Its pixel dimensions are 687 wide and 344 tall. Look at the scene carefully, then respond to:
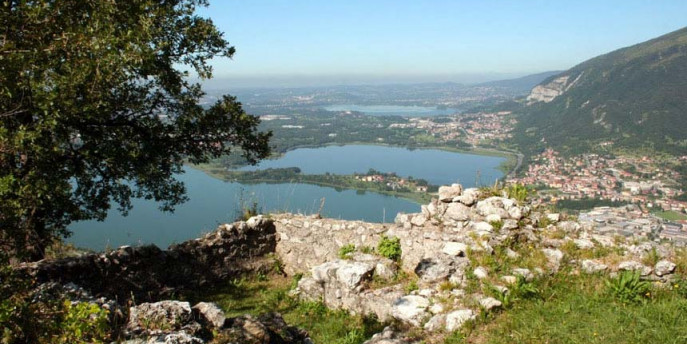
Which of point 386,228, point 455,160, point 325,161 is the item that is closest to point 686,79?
point 455,160

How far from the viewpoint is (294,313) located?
27.3 feet

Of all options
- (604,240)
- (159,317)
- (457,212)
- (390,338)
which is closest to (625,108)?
(604,240)

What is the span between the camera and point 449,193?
9.28 metres

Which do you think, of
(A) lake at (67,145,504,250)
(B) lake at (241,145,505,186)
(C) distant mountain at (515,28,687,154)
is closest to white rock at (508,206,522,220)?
(A) lake at (67,145,504,250)

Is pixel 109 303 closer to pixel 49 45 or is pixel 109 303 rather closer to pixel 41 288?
pixel 41 288

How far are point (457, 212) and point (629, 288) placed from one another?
3.58m

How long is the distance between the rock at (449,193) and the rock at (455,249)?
1.56m

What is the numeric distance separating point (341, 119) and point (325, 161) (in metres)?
53.8

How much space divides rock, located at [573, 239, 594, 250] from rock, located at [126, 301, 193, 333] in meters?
7.03

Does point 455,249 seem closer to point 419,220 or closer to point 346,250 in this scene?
point 419,220

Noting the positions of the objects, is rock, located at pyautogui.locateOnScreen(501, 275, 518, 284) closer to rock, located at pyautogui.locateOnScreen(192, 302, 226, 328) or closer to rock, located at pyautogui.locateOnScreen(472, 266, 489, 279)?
rock, located at pyautogui.locateOnScreen(472, 266, 489, 279)

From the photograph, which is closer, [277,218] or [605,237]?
[605,237]

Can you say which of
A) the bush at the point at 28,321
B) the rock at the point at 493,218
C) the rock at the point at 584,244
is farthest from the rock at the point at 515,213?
the bush at the point at 28,321

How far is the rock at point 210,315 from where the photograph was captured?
521 cm
